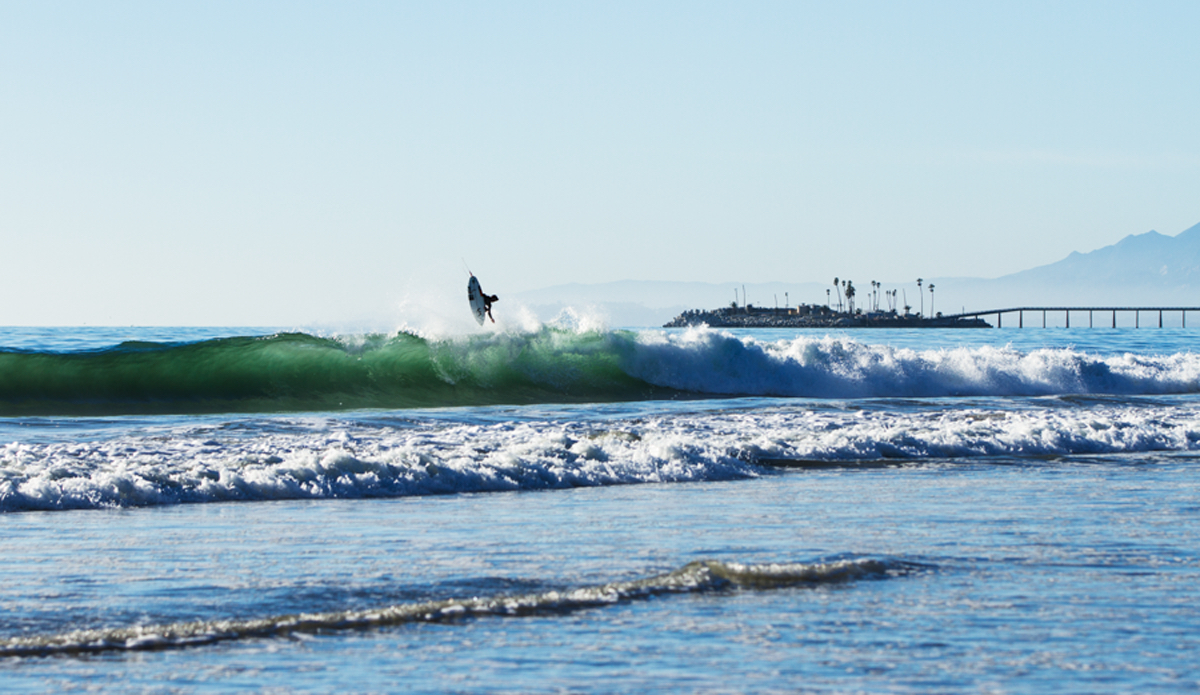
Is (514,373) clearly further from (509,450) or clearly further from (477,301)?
(509,450)

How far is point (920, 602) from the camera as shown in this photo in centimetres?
646

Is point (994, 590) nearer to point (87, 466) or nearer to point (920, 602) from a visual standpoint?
point (920, 602)

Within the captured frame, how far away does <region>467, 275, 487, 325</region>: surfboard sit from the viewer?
29.2 metres

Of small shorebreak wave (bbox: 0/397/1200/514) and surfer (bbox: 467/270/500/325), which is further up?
surfer (bbox: 467/270/500/325)

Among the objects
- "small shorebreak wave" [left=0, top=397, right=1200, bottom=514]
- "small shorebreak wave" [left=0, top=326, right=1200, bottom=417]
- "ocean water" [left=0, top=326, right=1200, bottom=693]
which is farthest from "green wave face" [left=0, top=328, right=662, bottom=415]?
"small shorebreak wave" [left=0, top=397, right=1200, bottom=514]

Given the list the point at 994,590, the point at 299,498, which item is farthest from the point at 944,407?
the point at 994,590

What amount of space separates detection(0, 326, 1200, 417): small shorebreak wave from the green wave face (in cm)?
4

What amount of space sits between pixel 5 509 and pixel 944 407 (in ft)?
56.5

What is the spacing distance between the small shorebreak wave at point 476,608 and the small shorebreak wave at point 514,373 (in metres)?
19.8

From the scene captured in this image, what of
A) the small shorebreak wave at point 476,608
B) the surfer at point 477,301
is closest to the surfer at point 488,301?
the surfer at point 477,301

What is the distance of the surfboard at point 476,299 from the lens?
95.8 feet

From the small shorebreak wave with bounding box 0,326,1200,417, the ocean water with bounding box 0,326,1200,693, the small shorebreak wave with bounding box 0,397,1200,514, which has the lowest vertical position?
the ocean water with bounding box 0,326,1200,693

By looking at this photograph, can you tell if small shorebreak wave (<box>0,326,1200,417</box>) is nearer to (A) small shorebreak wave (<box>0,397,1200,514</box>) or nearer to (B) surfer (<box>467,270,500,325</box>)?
(B) surfer (<box>467,270,500,325</box>)

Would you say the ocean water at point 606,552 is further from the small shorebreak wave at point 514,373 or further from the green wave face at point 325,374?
the small shorebreak wave at point 514,373
